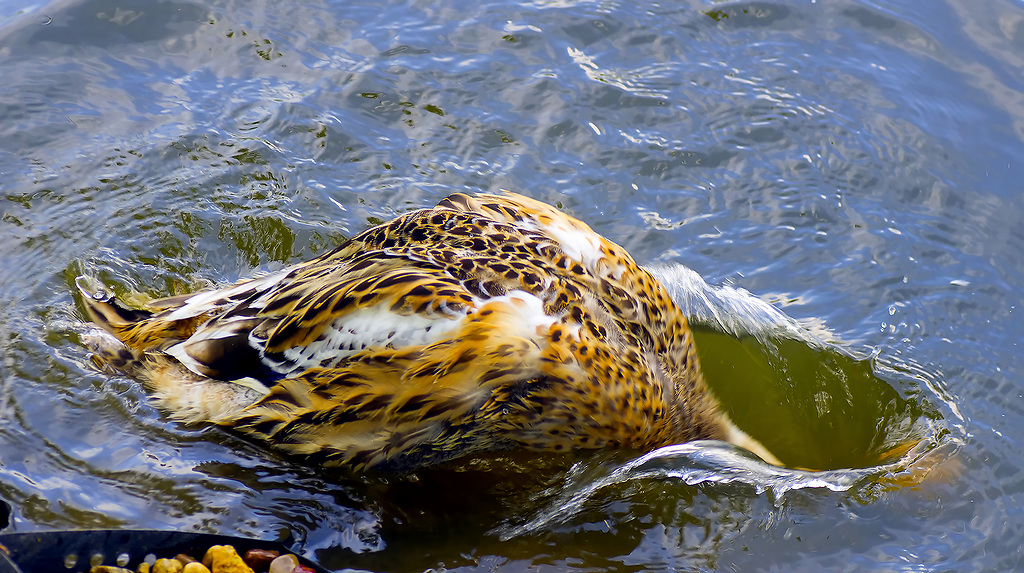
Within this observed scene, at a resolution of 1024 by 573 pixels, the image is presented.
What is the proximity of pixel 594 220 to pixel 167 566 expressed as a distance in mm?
3302

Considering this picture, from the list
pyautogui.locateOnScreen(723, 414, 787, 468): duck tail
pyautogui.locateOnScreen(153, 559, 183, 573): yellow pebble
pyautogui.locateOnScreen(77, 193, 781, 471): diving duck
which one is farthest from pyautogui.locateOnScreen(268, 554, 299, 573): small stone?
pyautogui.locateOnScreen(723, 414, 787, 468): duck tail

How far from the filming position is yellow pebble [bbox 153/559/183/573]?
336 centimetres

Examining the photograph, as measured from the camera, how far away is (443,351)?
3.55 meters

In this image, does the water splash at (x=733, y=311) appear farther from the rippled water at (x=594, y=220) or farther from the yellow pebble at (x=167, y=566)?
the yellow pebble at (x=167, y=566)

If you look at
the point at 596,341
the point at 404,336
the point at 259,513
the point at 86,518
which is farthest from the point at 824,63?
the point at 86,518

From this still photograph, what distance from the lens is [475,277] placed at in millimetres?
3707

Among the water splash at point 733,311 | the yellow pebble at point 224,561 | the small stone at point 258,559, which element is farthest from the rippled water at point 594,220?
the yellow pebble at point 224,561

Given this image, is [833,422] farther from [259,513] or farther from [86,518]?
[86,518]

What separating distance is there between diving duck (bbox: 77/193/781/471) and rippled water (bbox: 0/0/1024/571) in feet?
0.84

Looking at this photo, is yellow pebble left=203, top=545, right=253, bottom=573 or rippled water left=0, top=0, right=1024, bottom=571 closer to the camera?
yellow pebble left=203, top=545, right=253, bottom=573

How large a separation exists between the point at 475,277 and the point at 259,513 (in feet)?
4.71

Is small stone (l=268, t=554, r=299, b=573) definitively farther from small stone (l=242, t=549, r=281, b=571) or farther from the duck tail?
the duck tail

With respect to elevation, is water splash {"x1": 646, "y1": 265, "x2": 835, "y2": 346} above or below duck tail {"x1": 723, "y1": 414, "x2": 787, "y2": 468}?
above

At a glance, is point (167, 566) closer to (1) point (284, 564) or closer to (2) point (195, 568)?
Result: (2) point (195, 568)
